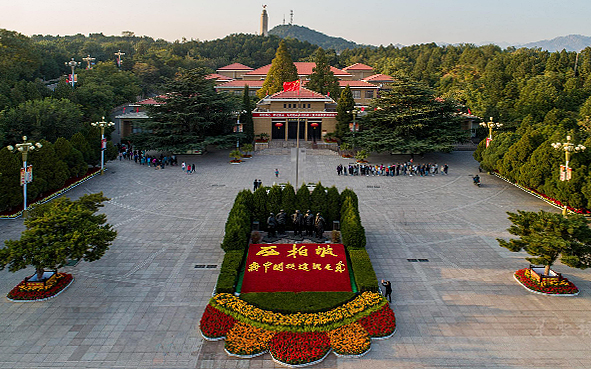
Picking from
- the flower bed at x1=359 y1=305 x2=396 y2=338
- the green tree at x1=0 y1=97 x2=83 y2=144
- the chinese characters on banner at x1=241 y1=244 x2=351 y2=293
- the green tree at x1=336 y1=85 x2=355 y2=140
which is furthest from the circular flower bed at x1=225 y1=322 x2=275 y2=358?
the green tree at x1=336 y1=85 x2=355 y2=140

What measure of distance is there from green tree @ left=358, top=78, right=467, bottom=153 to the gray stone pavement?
11.2m

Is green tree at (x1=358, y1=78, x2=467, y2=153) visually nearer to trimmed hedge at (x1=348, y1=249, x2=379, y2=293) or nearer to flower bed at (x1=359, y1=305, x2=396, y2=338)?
trimmed hedge at (x1=348, y1=249, x2=379, y2=293)

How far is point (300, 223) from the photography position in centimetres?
1920

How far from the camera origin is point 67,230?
48.7 ft

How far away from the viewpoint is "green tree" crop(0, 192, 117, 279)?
538 inches

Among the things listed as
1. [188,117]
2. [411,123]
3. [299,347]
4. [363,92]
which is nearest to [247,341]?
[299,347]

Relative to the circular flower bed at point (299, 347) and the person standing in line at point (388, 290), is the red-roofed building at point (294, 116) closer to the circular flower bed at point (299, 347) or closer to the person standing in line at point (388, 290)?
the person standing in line at point (388, 290)

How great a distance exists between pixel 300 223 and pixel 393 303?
20.0 ft

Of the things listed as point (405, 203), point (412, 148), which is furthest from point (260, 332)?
point (412, 148)

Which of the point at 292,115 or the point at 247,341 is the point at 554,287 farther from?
the point at 292,115

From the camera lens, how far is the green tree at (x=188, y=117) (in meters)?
37.5

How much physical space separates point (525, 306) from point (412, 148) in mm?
23350

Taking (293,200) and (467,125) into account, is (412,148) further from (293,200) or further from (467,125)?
(293,200)

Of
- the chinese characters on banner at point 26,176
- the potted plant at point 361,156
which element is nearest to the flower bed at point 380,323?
the chinese characters on banner at point 26,176
